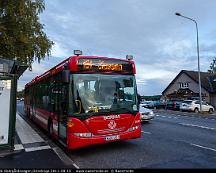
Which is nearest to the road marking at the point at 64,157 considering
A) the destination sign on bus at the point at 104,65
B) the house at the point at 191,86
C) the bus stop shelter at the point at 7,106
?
the bus stop shelter at the point at 7,106

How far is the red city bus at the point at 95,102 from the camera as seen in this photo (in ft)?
29.9

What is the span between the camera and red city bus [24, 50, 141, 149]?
9117mm

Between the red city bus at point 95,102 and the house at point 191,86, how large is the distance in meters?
44.6

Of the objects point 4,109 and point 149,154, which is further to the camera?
point 4,109

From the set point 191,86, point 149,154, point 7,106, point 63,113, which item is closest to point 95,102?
point 63,113

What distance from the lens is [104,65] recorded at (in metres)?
9.94

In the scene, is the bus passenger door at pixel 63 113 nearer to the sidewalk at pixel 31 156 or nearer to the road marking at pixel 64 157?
the road marking at pixel 64 157

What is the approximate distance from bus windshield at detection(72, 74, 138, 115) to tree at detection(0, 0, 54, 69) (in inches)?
258

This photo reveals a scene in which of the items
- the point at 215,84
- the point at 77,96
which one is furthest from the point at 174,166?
the point at 215,84

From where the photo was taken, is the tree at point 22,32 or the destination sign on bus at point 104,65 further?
the tree at point 22,32

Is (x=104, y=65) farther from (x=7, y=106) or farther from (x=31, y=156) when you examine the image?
(x=31, y=156)

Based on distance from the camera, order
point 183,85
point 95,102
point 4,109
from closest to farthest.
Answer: point 95,102 < point 4,109 < point 183,85

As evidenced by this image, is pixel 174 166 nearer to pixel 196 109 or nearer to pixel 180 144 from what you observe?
pixel 180 144

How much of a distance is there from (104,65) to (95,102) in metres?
1.29
